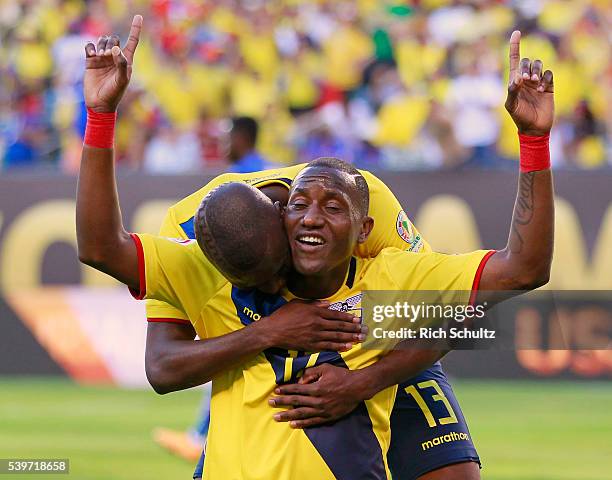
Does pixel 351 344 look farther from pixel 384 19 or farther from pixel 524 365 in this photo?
pixel 384 19

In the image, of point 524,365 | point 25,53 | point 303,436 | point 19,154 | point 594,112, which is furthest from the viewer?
point 25,53

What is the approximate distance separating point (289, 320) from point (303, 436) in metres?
0.43

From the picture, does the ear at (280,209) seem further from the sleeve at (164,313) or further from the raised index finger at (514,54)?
the raised index finger at (514,54)

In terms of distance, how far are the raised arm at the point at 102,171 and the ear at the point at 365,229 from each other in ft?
2.87

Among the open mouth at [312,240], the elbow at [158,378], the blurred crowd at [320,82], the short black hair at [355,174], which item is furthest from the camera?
the blurred crowd at [320,82]

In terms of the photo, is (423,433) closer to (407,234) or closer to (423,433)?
(423,433)

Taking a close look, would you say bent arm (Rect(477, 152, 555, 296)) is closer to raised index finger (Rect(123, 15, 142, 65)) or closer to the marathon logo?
the marathon logo

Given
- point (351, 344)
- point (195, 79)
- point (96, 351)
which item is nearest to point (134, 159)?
point (195, 79)

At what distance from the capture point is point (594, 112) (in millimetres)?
13914

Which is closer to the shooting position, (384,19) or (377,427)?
(377,427)

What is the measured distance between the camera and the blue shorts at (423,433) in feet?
17.4

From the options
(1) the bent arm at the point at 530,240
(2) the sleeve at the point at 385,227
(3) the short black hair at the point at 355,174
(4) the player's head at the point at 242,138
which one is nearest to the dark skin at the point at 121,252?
(3) the short black hair at the point at 355,174

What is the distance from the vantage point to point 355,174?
4781 millimetres

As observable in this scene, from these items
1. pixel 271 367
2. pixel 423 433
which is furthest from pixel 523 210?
pixel 423 433
